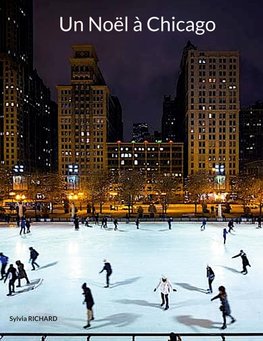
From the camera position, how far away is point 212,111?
132m

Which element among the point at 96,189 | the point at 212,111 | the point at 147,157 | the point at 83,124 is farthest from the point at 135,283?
the point at 83,124

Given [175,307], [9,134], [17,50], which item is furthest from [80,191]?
[17,50]

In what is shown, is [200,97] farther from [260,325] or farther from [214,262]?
[260,325]

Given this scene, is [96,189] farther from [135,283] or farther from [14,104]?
[14,104]

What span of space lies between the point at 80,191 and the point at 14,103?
89534mm

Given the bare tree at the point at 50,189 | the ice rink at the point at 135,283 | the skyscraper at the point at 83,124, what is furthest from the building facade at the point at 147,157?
the ice rink at the point at 135,283

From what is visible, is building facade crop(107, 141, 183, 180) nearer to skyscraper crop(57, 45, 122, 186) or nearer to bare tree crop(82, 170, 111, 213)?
skyscraper crop(57, 45, 122, 186)

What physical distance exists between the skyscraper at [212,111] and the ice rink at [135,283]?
9616cm

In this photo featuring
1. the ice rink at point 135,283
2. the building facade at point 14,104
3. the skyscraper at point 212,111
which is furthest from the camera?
the building facade at point 14,104

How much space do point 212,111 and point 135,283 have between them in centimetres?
11876

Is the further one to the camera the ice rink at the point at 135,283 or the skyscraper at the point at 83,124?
the skyscraper at the point at 83,124

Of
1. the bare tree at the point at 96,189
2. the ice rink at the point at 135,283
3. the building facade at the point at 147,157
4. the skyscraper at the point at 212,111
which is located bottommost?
the ice rink at the point at 135,283

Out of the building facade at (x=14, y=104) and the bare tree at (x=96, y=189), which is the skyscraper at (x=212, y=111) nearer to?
the bare tree at (x=96, y=189)

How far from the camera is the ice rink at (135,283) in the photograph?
1377cm
